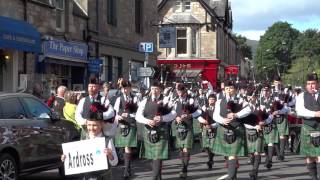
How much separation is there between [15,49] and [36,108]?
8.15m

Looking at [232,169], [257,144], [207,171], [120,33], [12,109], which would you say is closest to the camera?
[12,109]

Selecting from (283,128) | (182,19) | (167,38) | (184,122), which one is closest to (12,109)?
(184,122)

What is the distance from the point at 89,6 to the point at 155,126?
51.6 ft

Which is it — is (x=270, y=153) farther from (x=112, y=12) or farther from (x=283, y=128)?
(x=112, y=12)

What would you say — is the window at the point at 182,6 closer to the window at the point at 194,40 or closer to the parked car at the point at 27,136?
the window at the point at 194,40

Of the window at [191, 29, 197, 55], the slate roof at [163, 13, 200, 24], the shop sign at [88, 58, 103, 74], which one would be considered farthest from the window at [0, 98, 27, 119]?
the window at [191, 29, 197, 55]

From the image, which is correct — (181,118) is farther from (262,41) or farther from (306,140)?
(262,41)

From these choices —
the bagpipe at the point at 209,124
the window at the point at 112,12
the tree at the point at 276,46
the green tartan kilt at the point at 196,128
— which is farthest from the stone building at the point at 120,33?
the tree at the point at 276,46

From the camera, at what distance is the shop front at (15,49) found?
18.4m

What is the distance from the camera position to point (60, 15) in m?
23.9

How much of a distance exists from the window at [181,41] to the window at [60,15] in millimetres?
29577

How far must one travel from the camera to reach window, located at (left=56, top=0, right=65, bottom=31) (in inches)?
933

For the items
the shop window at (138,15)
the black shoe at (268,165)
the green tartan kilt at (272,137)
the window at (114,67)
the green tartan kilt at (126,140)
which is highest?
the shop window at (138,15)

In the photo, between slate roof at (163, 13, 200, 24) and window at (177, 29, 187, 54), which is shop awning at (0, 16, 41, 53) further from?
window at (177, 29, 187, 54)
